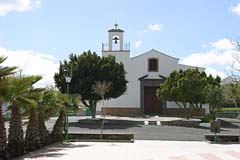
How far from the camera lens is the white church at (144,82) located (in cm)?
4806

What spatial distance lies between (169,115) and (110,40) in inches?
408

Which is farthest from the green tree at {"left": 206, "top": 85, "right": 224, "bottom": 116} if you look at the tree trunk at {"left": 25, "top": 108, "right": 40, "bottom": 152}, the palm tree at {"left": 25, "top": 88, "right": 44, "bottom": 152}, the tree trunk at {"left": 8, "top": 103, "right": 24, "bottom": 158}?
the tree trunk at {"left": 8, "top": 103, "right": 24, "bottom": 158}

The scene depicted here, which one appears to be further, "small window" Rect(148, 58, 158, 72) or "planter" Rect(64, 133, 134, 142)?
"small window" Rect(148, 58, 158, 72)

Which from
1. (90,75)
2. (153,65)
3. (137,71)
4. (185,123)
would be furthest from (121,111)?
(185,123)

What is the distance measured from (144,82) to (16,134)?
3282 cm

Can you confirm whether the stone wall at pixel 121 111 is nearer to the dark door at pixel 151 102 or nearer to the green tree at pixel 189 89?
the dark door at pixel 151 102

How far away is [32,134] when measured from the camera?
18.2m

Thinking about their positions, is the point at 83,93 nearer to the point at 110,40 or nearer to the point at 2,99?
the point at 110,40

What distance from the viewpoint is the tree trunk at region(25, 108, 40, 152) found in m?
17.9

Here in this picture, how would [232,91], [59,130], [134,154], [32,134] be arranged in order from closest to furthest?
[134,154] → [32,134] → [59,130] → [232,91]

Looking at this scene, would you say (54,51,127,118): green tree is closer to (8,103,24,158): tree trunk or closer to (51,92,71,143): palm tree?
(51,92,71,143): palm tree

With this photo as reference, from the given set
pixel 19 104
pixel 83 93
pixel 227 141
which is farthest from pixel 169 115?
pixel 19 104

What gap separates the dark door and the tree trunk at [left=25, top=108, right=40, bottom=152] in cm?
3043

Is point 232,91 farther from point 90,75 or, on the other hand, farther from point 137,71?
point 137,71
